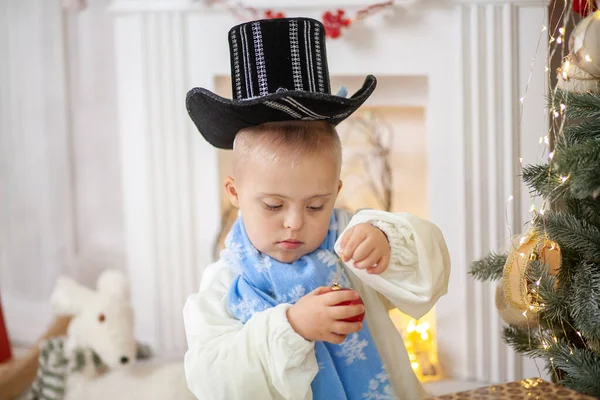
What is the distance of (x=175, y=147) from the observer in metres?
2.23

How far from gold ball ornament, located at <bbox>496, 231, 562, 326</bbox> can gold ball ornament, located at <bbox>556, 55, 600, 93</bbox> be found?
0.85 ft

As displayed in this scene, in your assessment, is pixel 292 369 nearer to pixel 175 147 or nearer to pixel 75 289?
pixel 75 289

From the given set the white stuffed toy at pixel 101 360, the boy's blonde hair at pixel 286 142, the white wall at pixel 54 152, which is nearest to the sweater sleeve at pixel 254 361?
the boy's blonde hair at pixel 286 142

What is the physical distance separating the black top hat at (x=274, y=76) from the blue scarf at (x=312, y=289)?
0.22 meters

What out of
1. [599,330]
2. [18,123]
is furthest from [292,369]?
[18,123]

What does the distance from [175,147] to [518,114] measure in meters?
0.98

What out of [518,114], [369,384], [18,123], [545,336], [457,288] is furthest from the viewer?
[18,123]

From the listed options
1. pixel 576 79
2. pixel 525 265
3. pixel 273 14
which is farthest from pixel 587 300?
pixel 273 14

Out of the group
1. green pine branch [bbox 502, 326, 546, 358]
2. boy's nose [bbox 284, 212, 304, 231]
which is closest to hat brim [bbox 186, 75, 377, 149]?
boy's nose [bbox 284, 212, 304, 231]

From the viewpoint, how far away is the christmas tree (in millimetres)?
1188

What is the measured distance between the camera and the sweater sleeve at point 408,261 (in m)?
1.15

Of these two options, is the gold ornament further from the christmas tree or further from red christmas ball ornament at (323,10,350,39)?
red christmas ball ornament at (323,10,350,39)

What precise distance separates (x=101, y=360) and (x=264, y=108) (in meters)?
1.16

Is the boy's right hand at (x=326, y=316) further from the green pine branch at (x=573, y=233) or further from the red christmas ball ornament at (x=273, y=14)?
the red christmas ball ornament at (x=273, y=14)
